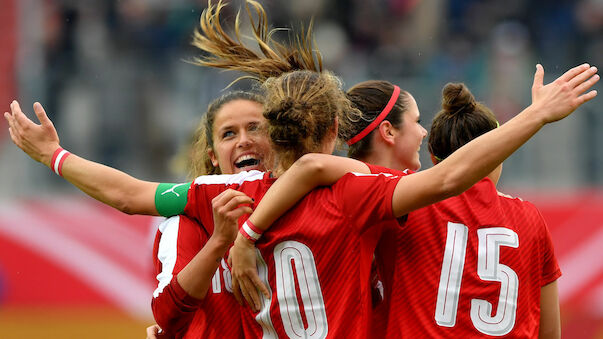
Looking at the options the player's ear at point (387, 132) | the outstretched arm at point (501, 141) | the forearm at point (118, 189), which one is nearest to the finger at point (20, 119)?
the forearm at point (118, 189)

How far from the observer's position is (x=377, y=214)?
2.79m

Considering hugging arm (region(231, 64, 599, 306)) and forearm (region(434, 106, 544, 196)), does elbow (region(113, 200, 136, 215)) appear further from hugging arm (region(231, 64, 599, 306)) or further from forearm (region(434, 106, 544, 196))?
forearm (region(434, 106, 544, 196))

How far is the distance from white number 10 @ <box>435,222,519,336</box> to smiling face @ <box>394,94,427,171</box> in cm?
49

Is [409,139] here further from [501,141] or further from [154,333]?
[154,333]

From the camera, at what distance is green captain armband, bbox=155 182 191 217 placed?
3.19 meters

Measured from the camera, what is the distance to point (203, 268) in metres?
2.97

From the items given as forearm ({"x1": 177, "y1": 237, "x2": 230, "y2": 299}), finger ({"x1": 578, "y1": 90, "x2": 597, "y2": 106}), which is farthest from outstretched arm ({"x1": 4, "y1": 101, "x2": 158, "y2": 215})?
finger ({"x1": 578, "y1": 90, "x2": 597, "y2": 106})

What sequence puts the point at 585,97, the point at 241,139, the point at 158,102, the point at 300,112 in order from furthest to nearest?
the point at 158,102 → the point at 241,139 → the point at 300,112 → the point at 585,97

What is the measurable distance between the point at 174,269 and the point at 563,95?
4.94 feet

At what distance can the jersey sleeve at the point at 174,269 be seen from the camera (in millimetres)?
3021

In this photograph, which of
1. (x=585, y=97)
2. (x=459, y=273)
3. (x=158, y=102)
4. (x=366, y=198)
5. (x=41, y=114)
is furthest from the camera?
(x=158, y=102)

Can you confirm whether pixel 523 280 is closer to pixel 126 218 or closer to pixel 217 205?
pixel 217 205

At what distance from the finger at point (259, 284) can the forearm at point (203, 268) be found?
142 mm

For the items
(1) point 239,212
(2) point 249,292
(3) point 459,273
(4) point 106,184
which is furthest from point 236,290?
(3) point 459,273
